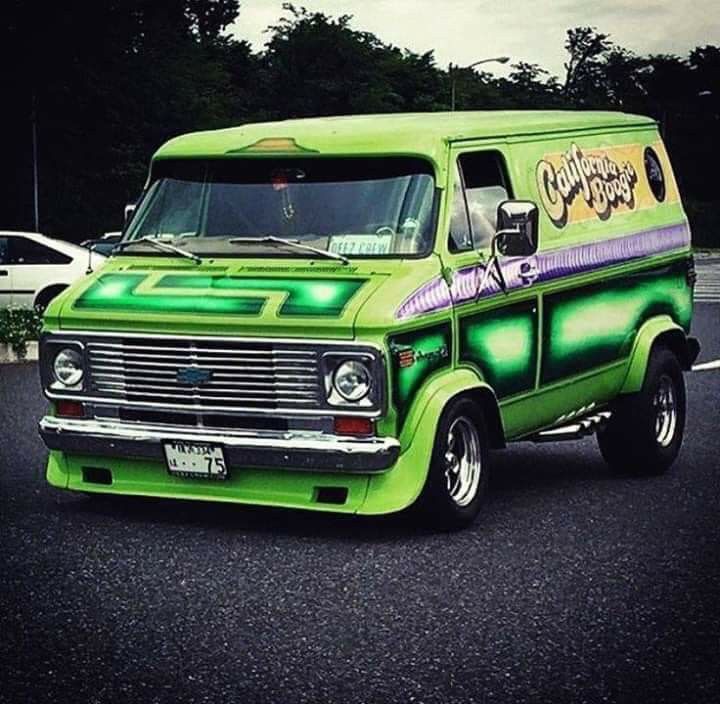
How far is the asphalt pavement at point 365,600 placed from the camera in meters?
6.07

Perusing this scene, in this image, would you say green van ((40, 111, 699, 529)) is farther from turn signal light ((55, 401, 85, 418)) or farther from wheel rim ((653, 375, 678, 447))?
wheel rim ((653, 375, 678, 447))

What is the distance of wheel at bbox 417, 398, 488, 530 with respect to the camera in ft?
28.3

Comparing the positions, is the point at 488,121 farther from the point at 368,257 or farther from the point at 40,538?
the point at 40,538

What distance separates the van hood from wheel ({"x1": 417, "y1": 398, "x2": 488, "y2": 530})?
29.3 inches

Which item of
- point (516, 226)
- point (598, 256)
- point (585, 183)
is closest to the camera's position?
point (516, 226)

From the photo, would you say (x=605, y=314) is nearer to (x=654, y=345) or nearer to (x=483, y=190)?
(x=654, y=345)

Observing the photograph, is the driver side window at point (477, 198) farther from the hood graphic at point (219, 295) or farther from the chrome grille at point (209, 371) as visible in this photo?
the chrome grille at point (209, 371)

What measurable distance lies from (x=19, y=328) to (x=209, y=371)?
1135 cm

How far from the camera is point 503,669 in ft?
20.4

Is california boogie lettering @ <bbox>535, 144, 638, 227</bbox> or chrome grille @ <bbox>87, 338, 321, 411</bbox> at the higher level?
california boogie lettering @ <bbox>535, 144, 638, 227</bbox>

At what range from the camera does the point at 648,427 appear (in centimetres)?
1075

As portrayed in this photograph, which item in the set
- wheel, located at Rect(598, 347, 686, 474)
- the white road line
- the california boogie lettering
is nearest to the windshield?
the california boogie lettering

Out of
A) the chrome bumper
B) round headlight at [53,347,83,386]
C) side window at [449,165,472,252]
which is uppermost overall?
side window at [449,165,472,252]

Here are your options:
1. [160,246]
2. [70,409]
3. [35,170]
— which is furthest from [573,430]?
[35,170]
